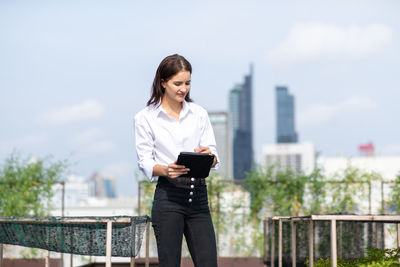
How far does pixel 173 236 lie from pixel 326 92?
18479cm

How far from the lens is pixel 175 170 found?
7.61 feet

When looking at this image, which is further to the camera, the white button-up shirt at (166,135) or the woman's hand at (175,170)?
the white button-up shirt at (166,135)

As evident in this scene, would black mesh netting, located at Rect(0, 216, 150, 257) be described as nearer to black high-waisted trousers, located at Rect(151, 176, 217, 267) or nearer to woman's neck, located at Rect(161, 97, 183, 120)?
black high-waisted trousers, located at Rect(151, 176, 217, 267)

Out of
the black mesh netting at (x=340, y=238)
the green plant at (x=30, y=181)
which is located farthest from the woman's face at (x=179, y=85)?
the green plant at (x=30, y=181)

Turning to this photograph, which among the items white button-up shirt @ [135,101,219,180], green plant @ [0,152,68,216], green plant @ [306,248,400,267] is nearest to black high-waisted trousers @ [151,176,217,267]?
white button-up shirt @ [135,101,219,180]

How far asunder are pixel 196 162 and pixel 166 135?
0.25 meters

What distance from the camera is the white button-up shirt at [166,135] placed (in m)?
2.51

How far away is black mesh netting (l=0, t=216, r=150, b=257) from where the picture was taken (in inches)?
111

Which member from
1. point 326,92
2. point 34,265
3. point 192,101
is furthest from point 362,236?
point 326,92

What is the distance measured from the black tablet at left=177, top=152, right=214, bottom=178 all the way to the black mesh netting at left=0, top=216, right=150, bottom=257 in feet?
1.74

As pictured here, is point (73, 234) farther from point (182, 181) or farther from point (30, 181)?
point (30, 181)

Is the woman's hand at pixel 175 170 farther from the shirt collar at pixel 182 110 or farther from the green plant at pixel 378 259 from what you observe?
the green plant at pixel 378 259

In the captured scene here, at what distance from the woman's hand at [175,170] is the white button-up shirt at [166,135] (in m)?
0.17

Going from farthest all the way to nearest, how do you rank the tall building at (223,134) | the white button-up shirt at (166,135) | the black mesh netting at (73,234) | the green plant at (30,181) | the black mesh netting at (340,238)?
the tall building at (223,134)
the green plant at (30,181)
the black mesh netting at (340,238)
the black mesh netting at (73,234)
the white button-up shirt at (166,135)
